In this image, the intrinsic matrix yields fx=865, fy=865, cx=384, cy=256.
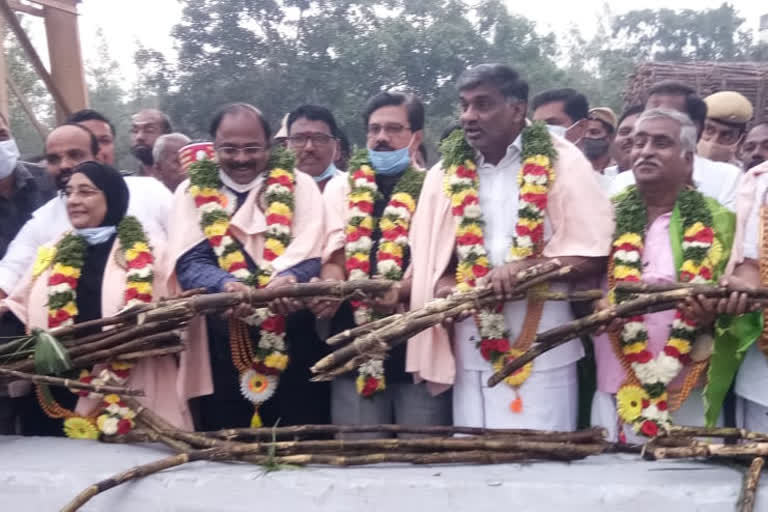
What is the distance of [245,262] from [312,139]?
3.85 feet

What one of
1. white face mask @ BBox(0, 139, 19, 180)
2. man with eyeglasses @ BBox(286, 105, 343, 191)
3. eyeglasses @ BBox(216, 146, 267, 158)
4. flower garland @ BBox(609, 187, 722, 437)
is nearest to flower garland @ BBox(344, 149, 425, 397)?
eyeglasses @ BBox(216, 146, 267, 158)

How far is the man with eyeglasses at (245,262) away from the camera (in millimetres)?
3750

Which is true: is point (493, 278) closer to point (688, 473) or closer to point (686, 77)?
point (688, 473)

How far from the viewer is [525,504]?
9.43 feet

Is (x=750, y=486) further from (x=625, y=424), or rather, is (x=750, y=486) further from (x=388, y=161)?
(x=388, y=161)

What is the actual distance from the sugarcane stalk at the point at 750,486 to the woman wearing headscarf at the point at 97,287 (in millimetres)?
2305

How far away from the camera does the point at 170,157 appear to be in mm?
5449

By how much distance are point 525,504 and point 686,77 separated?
17.5 ft

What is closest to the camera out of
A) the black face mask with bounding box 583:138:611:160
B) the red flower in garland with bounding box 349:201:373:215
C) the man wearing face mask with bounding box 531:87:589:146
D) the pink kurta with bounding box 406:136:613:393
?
the pink kurta with bounding box 406:136:613:393

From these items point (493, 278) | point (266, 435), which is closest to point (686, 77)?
point (493, 278)

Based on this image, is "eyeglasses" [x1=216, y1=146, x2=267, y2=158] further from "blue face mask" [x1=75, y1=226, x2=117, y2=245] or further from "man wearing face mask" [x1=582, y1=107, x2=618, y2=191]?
"man wearing face mask" [x1=582, y1=107, x2=618, y2=191]

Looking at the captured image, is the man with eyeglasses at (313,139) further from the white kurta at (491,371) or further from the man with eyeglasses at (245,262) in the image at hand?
the white kurta at (491,371)

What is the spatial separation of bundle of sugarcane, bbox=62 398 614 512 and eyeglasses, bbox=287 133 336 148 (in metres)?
1.85

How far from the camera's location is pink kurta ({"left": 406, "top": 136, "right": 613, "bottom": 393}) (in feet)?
11.4
